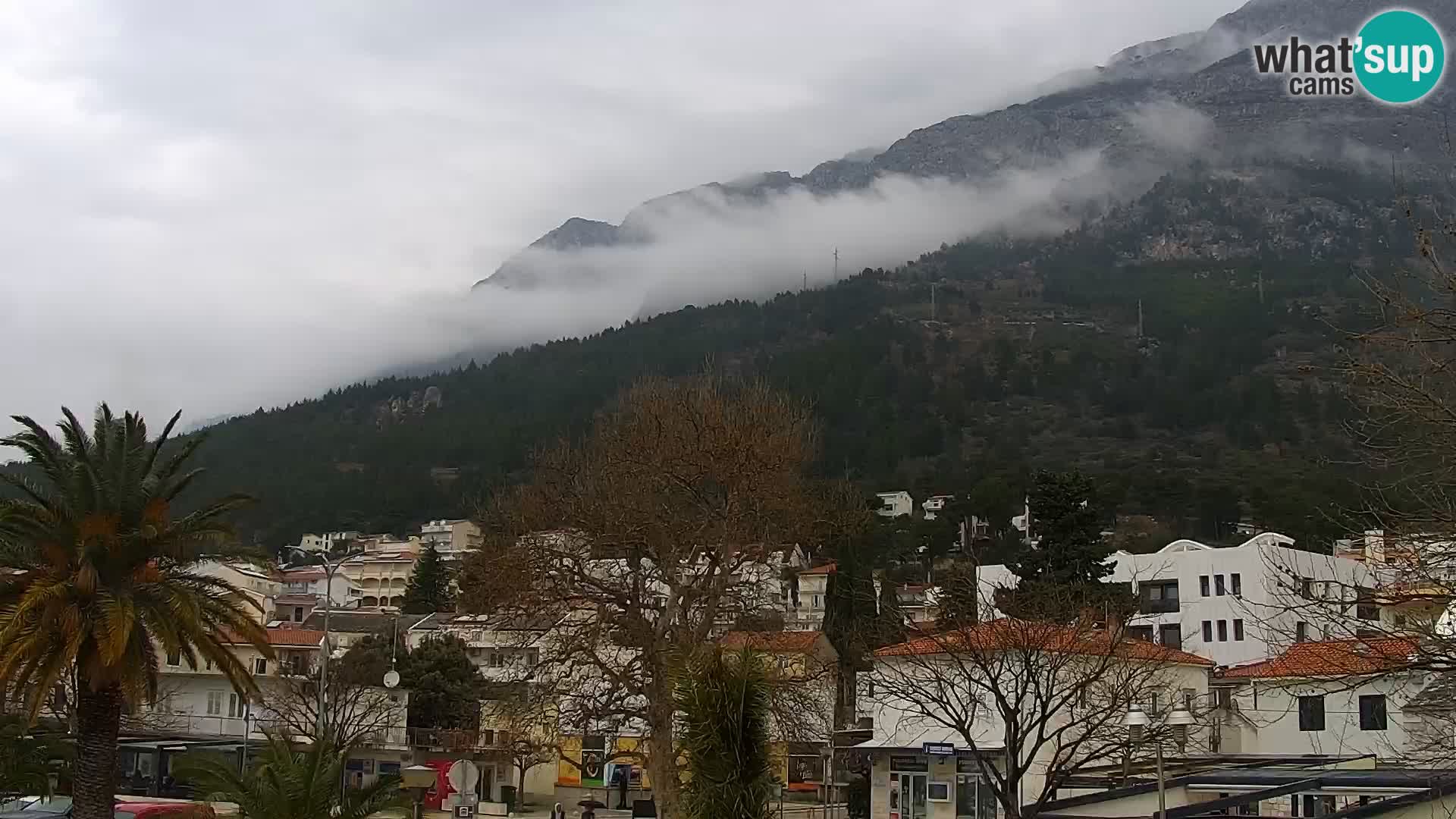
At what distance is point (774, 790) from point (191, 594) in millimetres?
18035

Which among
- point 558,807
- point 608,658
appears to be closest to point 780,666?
point 608,658

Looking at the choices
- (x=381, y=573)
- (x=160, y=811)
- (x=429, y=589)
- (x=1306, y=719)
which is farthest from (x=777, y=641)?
(x=381, y=573)

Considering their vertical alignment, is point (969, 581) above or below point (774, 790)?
above

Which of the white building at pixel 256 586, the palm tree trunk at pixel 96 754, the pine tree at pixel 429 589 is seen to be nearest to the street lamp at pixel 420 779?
the white building at pixel 256 586

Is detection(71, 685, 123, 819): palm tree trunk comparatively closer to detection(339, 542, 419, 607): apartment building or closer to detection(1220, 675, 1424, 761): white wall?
detection(1220, 675, 1424, 761): white wall

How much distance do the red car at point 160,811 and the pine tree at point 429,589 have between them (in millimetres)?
71187

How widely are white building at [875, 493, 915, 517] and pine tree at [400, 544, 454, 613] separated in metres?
52.2

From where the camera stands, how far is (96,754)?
26391 mm

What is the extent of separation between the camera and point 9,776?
1117 inches

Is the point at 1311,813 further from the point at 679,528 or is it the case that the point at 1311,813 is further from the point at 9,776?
the point at 9,776

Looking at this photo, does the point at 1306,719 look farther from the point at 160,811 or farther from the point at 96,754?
the point at 96,754

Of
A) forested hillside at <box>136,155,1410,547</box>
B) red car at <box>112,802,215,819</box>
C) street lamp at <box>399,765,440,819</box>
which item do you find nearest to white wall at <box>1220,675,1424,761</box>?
red car at <box>112,802,215,819</box>

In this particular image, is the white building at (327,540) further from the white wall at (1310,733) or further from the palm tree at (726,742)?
the palm tree at (726,742)

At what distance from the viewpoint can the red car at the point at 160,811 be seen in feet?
96.6
